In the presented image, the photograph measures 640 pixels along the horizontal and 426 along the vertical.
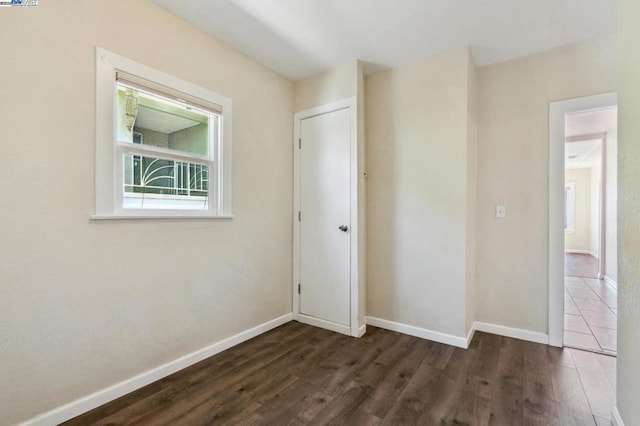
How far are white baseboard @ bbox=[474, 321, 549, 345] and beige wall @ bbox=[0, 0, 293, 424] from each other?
2.43 metres

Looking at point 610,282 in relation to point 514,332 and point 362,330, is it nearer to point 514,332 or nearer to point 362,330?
point 514,332

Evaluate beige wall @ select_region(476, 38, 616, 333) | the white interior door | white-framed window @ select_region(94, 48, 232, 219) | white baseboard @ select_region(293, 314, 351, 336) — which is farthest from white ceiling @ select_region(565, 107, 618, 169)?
white-framed window @ select_region(94, 48, 232, 219)

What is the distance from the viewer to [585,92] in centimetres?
246

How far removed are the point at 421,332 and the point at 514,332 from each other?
33.9 inches

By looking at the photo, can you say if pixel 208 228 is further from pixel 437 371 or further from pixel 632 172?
pixel 632 172

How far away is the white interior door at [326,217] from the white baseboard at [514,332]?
4.41 feet

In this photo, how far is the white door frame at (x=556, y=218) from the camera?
2533mm

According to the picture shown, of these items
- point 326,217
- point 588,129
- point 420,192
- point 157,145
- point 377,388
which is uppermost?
→ point 588,129

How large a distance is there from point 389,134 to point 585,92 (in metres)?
1.65

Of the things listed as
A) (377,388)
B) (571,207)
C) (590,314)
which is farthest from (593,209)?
(377,388)

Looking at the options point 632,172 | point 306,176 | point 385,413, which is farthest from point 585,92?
point 385,413

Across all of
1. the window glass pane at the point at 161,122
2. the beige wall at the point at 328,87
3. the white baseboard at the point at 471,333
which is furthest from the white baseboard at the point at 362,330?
the beige wall at the point at 328,87

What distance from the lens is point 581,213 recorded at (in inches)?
330

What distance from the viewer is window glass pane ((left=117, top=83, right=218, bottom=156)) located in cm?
195
